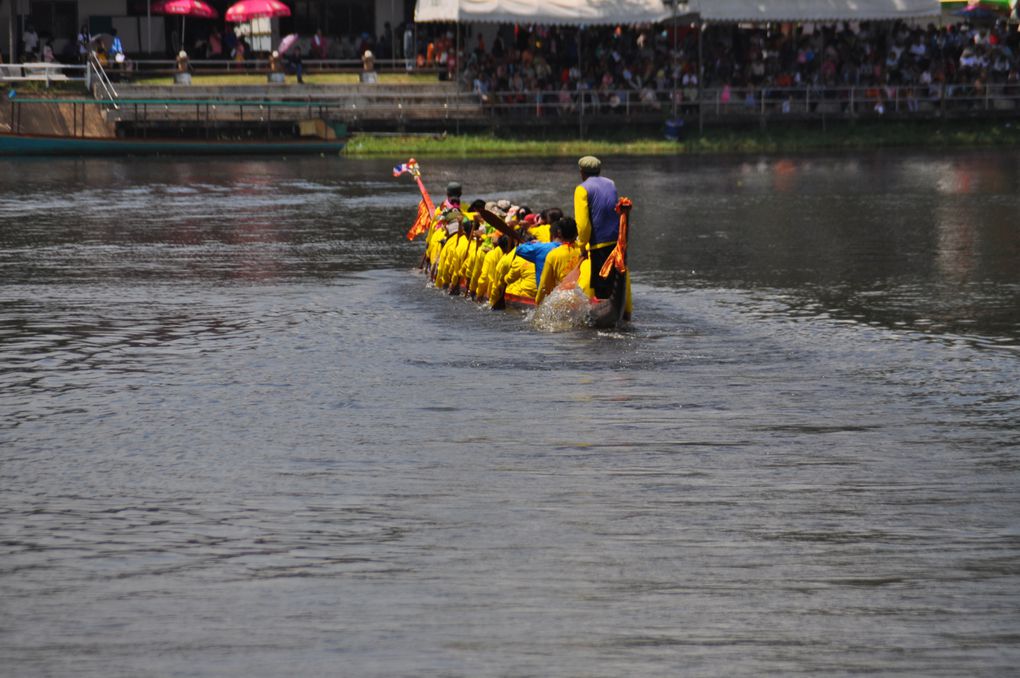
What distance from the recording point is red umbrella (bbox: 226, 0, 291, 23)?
4700 centimetres

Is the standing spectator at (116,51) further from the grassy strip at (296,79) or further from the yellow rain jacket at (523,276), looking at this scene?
the yellow rain jacket at (523,276)

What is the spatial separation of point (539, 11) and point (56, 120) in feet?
44.1

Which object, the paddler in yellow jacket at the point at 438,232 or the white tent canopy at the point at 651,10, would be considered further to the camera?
the white tent canopy at the point at 651,10

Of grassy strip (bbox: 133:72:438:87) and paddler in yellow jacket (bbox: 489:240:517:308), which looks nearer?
paddler in yellow jacket (bbox: 489:240:517:308)

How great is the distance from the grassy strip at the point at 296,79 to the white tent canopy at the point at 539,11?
3.08 m

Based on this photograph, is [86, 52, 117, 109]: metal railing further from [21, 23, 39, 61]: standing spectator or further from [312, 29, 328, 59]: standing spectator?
[312, 29, 328, 59]: standing spectator

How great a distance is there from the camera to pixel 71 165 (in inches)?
1642

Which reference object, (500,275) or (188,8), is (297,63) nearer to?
(188,8)

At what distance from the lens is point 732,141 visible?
45.9 metres

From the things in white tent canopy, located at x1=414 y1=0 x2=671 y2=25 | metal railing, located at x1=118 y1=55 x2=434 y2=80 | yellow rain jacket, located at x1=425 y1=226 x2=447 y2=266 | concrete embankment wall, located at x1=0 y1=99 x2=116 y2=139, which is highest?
white tent canopy, located at x1=414 y1=0 x2=671 y2=25

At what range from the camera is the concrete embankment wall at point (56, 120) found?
45.4m

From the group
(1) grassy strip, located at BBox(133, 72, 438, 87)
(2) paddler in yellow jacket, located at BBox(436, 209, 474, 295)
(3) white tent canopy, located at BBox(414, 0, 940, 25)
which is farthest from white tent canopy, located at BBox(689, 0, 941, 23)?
(2) paddler in yellow jacket, located at BBox(436, 209, 474, 295)

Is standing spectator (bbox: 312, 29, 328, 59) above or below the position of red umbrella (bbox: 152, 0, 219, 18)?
below

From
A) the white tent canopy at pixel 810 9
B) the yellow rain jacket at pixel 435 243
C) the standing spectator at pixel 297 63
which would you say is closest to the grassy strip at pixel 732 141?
the white tent canopy at pixel 810 9
